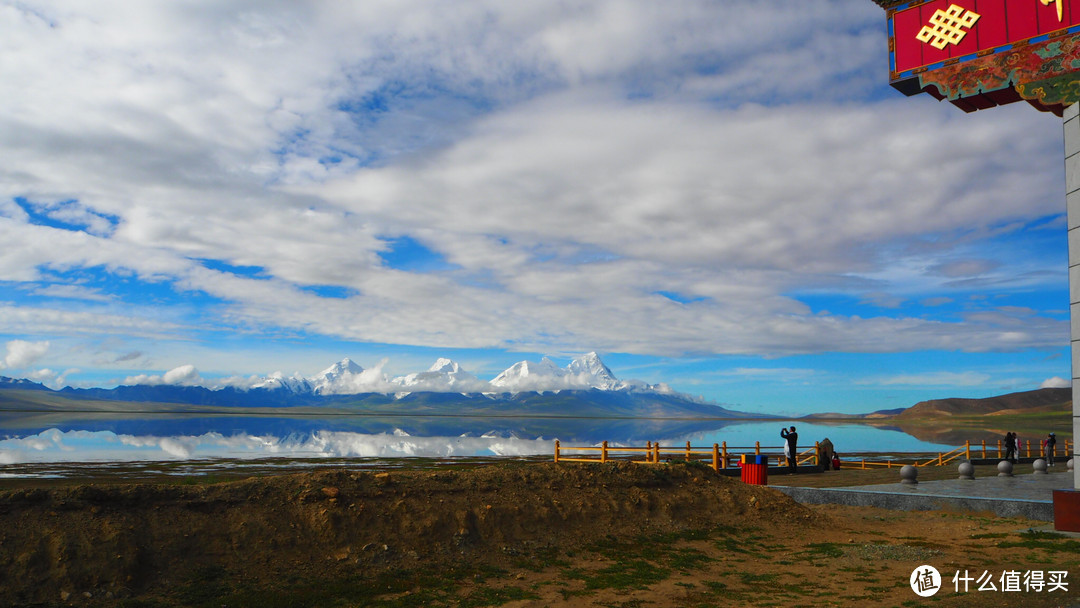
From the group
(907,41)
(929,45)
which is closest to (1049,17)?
(929,45)

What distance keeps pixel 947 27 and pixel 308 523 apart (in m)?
17.7

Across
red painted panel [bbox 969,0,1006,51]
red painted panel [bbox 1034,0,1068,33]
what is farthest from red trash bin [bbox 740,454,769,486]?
red painted panel [bbox 1034,0,1068,33]

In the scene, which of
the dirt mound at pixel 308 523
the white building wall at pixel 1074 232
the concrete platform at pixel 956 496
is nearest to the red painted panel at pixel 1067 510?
the white building wall at pixel 1074 232

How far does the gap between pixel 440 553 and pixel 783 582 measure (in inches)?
257

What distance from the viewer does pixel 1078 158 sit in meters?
13.9

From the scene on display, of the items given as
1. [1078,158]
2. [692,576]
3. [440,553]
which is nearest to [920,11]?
[1078,158]

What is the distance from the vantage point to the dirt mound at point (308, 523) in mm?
10727

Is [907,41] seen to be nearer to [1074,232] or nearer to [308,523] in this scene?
[1074,232]

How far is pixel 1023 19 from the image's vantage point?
48.5 ft

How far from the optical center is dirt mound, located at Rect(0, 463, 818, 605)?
35.2ft

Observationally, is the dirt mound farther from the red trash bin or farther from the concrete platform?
the red trash bin

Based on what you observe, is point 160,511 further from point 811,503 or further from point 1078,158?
point 1078,158

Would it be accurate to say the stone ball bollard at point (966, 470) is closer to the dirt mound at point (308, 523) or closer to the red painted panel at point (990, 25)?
the dirt mound at point (308, 523)

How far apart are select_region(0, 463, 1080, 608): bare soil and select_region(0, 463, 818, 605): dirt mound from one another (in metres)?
0.03
